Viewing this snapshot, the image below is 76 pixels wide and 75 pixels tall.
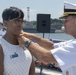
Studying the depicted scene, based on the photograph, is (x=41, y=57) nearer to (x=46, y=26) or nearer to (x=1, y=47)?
(x=1, y=47)

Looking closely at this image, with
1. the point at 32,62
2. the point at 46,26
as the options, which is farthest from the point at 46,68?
the point at 32,62

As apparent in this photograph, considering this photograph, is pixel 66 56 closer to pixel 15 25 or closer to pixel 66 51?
pixel 66 51

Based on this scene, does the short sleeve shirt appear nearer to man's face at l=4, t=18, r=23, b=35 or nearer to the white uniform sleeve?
the white uniform sleeve

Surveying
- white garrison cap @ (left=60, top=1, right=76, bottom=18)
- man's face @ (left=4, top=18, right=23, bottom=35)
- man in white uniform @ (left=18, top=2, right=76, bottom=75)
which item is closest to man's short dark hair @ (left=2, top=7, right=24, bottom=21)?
man's face @ (left=4, top=18, right=23, bottom=35)

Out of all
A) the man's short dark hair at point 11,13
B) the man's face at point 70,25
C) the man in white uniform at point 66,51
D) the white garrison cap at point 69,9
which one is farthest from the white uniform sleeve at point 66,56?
the man's short dark hair at point 11,13

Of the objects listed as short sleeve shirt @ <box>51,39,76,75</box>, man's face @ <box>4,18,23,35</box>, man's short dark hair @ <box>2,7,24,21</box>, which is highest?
man's short dark hair @ <box>2,7,24,21</box>

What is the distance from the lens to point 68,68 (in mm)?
2467

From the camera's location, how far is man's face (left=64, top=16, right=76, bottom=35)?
8.36 ft

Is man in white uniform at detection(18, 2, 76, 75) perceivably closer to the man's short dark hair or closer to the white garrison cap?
the white garrison cap

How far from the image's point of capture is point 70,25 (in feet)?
8.48

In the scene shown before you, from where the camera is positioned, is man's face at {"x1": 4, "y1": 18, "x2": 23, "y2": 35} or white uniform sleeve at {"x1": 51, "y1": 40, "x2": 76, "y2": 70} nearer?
white uniform sleeve at {"x1": 51, "y1": 40, "x2": 76, "y2": 70}

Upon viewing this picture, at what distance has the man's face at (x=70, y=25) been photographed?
100 inches

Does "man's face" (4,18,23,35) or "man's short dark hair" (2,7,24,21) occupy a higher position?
"man's short dark hair" (2,7,24,21)

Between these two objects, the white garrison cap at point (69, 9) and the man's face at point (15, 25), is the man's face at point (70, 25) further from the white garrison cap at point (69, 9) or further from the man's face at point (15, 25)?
the man's face at point (15, 25)
